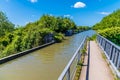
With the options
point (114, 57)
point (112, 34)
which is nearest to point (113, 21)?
point (112, 34)

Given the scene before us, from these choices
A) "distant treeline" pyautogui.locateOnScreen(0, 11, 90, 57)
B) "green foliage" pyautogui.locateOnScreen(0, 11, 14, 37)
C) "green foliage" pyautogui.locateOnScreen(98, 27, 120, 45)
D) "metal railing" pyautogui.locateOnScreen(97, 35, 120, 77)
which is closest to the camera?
"metal railing" pyautogui.locateOnScreen(97, 35, 120, 77)

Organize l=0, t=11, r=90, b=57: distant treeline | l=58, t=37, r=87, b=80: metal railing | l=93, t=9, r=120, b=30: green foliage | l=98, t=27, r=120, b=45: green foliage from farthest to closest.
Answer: l=93, t=9, r=120, b=30: green foliage < l=98, t=27, r=120, b=45: green foliage < l=0, t=11, r=90, b=57: distant treeline < l=58, t=37, r=87, b=80: metal railing

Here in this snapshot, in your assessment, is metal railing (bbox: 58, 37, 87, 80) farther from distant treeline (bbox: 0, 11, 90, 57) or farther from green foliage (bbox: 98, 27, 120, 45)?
green foliage (bbox: 98, 27, 120, 45)

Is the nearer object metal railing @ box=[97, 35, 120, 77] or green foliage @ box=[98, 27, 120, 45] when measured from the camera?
metal railing @ box=[97, 35, 120, 77]

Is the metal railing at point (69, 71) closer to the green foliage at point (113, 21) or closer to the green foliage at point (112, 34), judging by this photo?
the green foliage at point (112, 34)

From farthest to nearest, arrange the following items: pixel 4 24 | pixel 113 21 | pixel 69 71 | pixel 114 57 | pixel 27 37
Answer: pixel 4 24 < pixel 113 21 < pixel 27 37 < pixel 114 57 < pixel 69 71

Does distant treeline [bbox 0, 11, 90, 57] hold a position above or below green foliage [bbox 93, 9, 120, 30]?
below

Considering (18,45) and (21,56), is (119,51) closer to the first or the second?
(21,56)

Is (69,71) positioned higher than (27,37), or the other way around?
(69,71)

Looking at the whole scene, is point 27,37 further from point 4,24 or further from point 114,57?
point 4,24

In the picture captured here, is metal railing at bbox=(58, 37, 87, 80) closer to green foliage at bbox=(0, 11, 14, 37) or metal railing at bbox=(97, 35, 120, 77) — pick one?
metal railing at bbox=(97, 35, 120, 77)

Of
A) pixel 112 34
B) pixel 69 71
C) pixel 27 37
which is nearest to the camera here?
pixel 69 71

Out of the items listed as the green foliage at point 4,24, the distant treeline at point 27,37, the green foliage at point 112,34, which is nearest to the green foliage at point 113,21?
the distant treeline at point 27,37

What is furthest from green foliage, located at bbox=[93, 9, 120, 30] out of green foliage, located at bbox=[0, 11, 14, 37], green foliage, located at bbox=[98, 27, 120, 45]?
green foliage, located at bbox=[0, 11, 14, 37]
